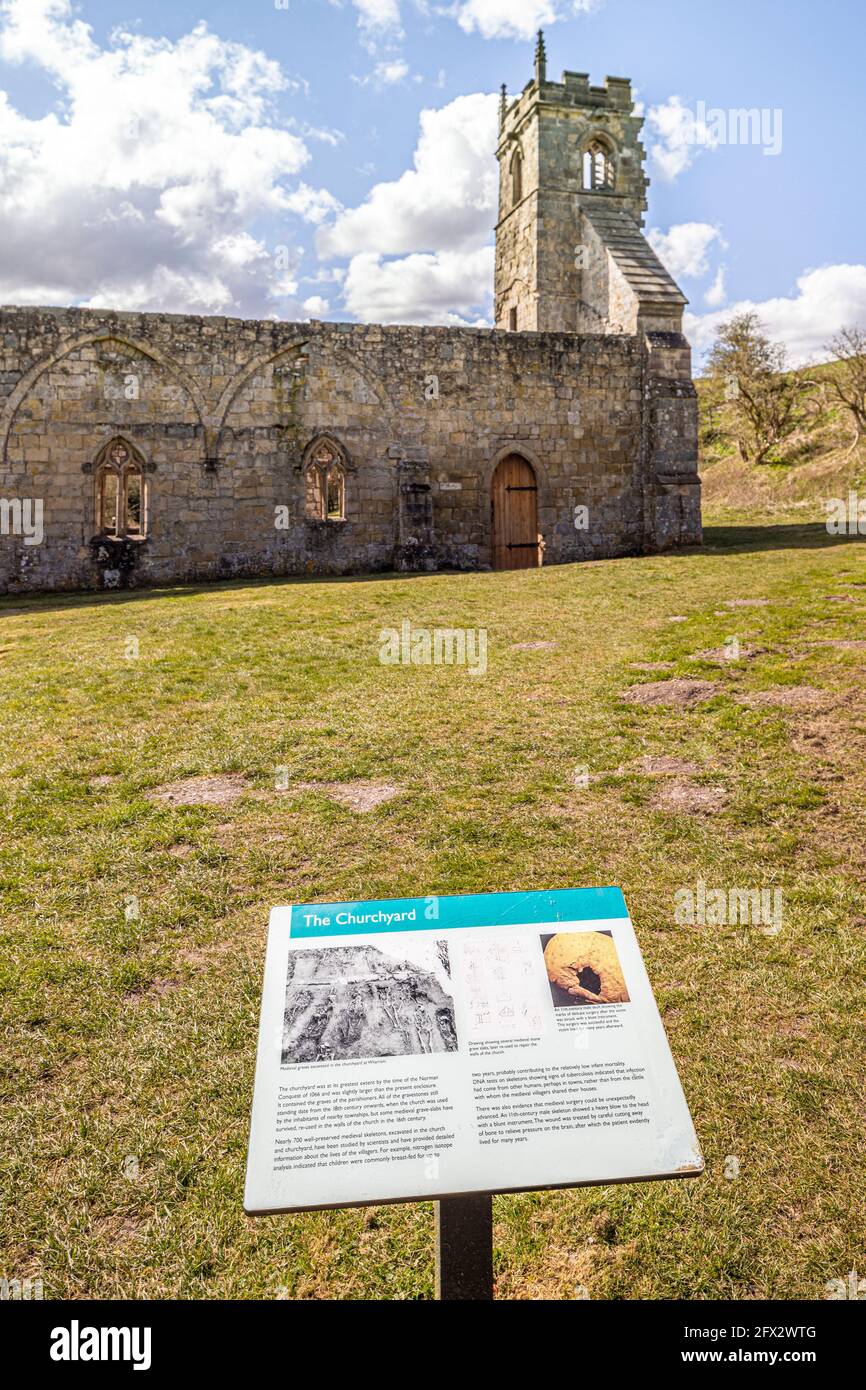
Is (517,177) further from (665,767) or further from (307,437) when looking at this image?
(665,767)

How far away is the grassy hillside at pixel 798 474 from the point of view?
90.3 feet

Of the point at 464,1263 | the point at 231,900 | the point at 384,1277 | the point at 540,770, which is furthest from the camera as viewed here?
the point at 540,770

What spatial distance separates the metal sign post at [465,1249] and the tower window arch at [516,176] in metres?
26.9

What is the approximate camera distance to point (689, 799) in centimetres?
631

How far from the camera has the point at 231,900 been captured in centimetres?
513

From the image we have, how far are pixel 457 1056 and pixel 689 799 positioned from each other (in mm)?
4263

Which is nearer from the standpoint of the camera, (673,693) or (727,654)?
(673,693)

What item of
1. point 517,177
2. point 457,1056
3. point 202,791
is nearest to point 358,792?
point 202,791

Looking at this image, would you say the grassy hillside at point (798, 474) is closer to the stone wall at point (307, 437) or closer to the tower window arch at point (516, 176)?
the stone wall at point (307, 437)

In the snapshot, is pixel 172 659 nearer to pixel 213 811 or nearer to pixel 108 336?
pixel 213 811

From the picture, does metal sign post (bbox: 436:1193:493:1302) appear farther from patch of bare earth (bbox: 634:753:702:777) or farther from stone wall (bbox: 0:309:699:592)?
stone wall (bbox: 0:309:699:592)

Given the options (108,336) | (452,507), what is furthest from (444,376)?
(108,336)

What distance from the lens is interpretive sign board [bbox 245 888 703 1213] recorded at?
7.22 ft

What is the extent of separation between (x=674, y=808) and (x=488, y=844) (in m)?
1.38
